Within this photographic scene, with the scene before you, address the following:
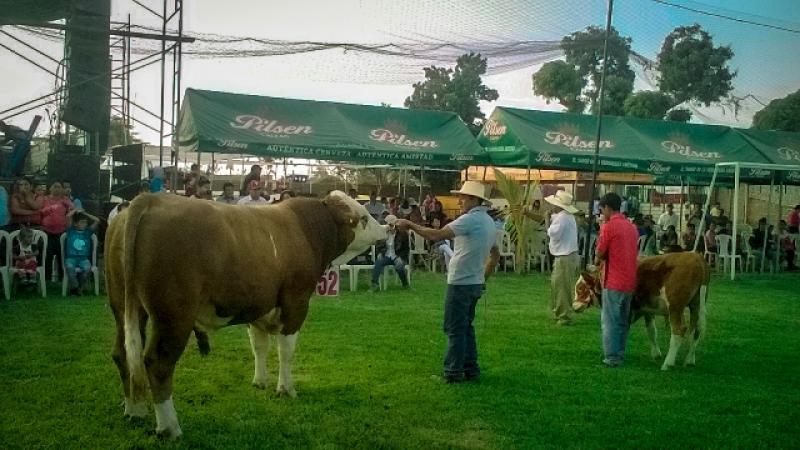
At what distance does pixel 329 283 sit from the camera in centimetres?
834

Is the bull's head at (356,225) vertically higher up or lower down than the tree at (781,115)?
lower down

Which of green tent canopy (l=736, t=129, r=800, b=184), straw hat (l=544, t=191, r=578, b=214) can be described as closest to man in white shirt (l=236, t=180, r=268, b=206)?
straw hat (l=544, t=191, r=578, b=214)

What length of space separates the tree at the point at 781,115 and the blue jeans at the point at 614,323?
15620mm

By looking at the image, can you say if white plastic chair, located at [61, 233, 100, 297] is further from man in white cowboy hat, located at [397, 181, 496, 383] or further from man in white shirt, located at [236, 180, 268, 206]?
man in white cowboy hat, located at [397, 181, 496, 383]

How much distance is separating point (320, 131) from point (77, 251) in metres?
7.04

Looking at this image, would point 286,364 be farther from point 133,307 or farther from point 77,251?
point 77,251

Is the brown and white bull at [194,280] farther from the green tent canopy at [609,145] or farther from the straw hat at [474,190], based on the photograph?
the green tent canopy at [609,145]

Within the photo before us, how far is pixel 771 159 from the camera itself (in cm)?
2411

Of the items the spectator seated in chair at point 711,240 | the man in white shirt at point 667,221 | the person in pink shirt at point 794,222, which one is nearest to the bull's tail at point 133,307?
the spectator seated in chair at point 711,240

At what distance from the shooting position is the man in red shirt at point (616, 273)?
8.88 meters

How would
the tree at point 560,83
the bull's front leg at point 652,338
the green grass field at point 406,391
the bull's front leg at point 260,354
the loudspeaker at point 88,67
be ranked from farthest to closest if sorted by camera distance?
1. the tree at point 560,83
2. the loudspeaker at point 88,67
3. the bull's front leg at point 652,338
4. the bull's front leg at point 260,354
5. the green grass field at point 406,391

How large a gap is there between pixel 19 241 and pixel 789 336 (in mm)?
11501

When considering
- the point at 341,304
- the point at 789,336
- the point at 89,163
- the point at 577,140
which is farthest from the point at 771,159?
the point at 89,163

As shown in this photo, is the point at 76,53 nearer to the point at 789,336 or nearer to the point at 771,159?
the point at 789,336
